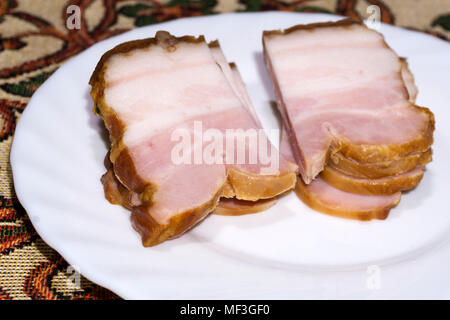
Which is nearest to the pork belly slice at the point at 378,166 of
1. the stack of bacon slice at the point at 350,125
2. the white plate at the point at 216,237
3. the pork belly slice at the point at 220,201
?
the stack of bacon slice at the point at 350,125

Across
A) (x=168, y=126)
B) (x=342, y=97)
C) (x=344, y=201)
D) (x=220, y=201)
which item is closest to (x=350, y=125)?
(x=342, y=97)

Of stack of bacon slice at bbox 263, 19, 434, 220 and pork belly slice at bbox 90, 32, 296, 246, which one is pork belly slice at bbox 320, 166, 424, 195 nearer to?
stack of bacon slice at bbox 263, 19, 434, 220

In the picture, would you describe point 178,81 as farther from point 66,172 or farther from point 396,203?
point 396,203

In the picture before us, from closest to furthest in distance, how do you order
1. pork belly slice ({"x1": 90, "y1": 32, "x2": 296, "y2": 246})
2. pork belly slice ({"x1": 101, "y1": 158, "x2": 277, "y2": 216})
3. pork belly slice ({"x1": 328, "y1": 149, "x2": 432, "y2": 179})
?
1. pork belly slice ({"x1": 90, "y1": 32, "x2": 296, "y2": 246})
2. pork belly slice ({"x1": 101, "y1": 158, "x2": 277, "y2": 216})
3. pork belly slice ({"x1": 328, "y1": 149, "x2": 432, "y2": 179})

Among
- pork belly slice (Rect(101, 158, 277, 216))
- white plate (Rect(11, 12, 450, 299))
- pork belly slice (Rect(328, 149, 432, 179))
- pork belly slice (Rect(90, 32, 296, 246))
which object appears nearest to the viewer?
white plate (Rect(11, 12, 450, 299))

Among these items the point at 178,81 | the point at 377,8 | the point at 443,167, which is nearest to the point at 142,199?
the point at 178,81

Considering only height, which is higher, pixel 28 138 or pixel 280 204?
pixel 28 138

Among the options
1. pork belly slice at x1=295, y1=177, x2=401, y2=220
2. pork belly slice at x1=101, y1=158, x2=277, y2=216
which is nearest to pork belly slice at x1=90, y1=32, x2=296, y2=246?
pork belly slice at x1=101, y1=158, x2=277, y2=216
